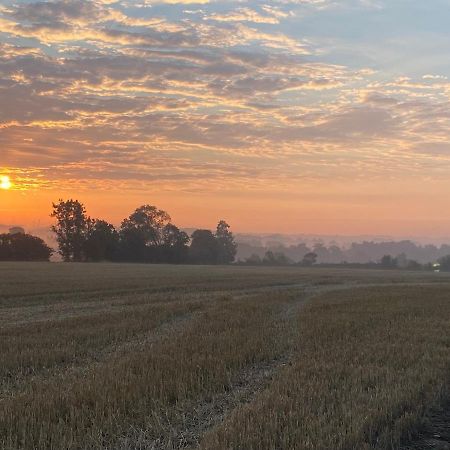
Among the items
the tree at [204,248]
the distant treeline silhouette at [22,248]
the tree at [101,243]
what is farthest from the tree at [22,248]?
the tree at [204,248]

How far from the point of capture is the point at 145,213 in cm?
13238

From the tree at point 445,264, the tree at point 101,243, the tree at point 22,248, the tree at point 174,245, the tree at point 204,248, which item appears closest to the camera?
the tree at point 22,248

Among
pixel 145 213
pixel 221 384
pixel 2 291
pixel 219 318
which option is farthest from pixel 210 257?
pixel 221 384

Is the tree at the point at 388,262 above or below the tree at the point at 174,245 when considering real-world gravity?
below

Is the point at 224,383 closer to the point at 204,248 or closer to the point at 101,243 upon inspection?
the point at 101,243

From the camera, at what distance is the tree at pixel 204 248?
442 ft

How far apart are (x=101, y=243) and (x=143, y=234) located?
12431 mm

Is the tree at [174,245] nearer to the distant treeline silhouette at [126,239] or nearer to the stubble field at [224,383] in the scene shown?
the distant treeline silhouette at [126,239]

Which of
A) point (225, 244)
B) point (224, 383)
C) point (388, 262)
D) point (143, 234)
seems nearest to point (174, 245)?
point (143, 234)

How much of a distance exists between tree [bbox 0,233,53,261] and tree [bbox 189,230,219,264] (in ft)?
130

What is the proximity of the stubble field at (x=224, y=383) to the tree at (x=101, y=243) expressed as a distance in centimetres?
9749

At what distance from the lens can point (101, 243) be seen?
11356cm

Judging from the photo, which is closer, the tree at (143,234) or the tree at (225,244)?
the tree at (143,234)

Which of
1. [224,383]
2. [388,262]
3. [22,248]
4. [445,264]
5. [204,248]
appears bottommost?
[445,264]
